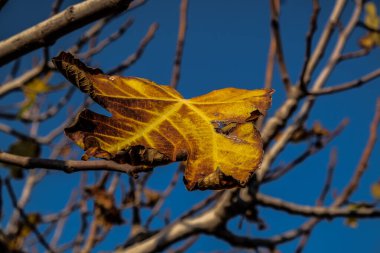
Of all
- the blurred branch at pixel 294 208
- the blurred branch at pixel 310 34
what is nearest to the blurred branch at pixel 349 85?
the blurred branch at pixel 310 34

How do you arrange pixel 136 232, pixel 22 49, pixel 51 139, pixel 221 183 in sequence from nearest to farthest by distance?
pixel 221 183, pixel 22 49, pixel 136 232, pixel 51 139

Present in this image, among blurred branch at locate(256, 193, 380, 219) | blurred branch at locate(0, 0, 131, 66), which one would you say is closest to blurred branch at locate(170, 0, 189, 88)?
blurred branch at locate(256, 193, 380, 219)

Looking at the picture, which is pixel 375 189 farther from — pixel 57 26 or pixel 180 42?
pixel 57 26

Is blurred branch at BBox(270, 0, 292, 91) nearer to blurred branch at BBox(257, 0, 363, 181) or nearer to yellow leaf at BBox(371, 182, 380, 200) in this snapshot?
blurred branch at BBox(257, 0, 363, 181)

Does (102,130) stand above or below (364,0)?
below

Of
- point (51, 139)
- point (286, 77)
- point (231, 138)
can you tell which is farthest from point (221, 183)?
point (51, 139)

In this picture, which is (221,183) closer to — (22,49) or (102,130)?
(102,130)

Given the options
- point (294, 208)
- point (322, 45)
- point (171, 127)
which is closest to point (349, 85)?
point (322, 45)

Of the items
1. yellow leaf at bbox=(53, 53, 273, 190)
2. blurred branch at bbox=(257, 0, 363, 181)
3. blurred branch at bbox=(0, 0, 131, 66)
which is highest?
blurred branch at bbox=(257, 0, 363, 181)
